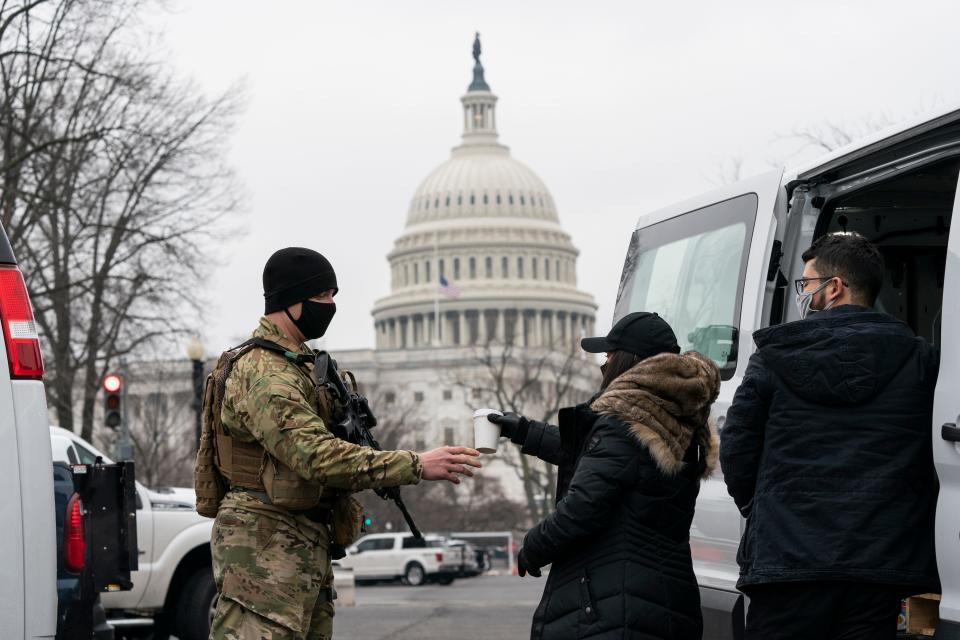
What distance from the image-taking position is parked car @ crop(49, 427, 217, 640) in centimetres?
1194

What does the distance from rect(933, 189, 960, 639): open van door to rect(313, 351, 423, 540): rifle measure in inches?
65.7

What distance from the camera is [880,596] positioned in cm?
479

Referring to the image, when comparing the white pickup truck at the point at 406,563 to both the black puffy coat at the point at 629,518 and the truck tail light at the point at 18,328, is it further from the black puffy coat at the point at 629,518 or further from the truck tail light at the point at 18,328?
the truck tail light at the point at 18,328

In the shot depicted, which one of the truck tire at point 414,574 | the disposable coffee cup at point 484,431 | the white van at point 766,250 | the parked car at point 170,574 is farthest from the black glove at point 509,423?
the truck tire at point 414,574

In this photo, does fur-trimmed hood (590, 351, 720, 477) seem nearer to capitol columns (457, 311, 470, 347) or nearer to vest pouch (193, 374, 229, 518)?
vest pouch (193, 374, 229, 518)

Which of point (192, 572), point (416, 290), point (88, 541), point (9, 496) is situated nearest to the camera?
point (9, 496)

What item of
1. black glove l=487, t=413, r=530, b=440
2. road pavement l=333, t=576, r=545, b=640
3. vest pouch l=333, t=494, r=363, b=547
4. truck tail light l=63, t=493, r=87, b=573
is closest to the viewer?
vest pouch l=333, t=494, r=363, b=547

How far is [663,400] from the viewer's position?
214 inches

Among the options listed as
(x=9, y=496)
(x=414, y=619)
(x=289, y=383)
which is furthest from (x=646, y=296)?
(x=414, y=619)

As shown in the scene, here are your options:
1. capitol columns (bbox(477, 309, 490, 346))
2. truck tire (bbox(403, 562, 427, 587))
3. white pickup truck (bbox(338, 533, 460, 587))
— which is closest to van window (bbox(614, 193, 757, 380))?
white pickup truck (bbox(338, 533, 460, 587))

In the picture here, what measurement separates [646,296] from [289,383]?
8.89 ft

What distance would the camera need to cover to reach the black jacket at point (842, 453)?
4.74 meters

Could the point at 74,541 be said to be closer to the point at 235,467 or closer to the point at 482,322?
the point at 235,467

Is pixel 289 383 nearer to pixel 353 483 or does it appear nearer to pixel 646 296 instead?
pixel 353 483
